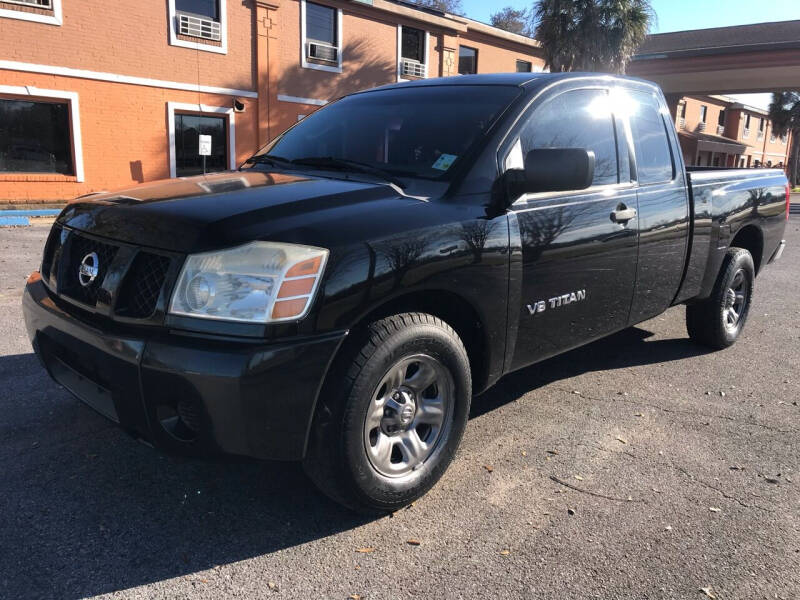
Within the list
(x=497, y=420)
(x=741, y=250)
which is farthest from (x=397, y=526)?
(x=741, y=250)

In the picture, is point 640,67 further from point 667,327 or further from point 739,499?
point 739,499

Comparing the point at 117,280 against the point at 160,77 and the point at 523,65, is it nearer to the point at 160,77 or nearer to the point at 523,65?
the point at 160,77

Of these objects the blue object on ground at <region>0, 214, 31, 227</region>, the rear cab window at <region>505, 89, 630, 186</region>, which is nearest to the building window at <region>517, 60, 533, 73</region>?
the blue object on ground at <region>0, 214, 31, 227</region>

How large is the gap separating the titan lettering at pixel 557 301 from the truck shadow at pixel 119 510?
4.30 feet

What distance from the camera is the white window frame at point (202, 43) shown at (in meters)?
16.2

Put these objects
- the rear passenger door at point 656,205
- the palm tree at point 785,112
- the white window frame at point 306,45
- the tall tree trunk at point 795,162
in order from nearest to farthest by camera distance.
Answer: the rear passenger door at point 656,205
the white window frame at point 306,45
the palm tree at point 785,112
the tall tree trunk at point 795,162

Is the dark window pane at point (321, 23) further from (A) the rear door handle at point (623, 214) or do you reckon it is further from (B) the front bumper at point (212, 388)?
(B) the front bumper at point (212, 388)

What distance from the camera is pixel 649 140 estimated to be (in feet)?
13.4

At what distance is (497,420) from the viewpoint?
12.0 ft

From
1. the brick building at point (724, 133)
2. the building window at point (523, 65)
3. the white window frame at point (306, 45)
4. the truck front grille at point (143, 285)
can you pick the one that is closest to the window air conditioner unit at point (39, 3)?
the white window frame at point (306, 45)

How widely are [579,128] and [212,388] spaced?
250 centimetres

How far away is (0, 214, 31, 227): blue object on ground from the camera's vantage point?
12.4 metres

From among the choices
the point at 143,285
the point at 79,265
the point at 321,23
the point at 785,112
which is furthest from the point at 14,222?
the point at 785,112

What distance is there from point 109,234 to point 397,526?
1662 millimetres
